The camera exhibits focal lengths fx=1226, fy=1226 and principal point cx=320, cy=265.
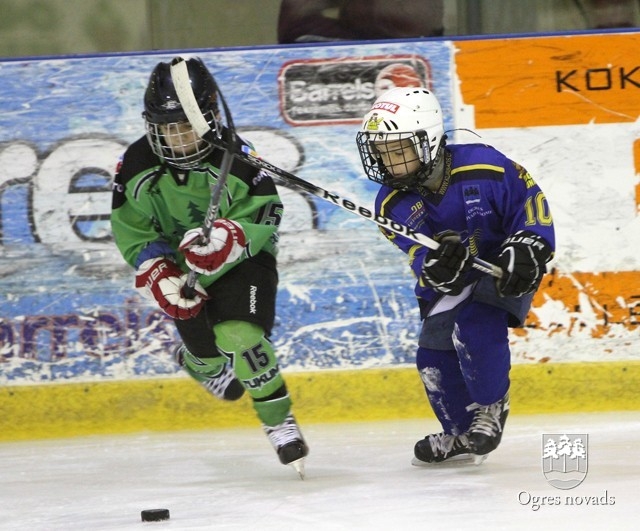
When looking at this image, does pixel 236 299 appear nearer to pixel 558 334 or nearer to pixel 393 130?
pixel 393 130

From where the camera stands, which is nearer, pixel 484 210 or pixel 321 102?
pixel 484 210

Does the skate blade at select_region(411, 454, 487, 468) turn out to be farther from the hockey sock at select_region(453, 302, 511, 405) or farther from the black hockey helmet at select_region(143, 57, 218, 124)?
the black hockey helmet at select_region(143, 57, 218, 124)

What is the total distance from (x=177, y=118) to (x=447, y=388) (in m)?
1.08

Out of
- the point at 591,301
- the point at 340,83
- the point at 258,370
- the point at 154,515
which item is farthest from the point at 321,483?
the point at 340,83

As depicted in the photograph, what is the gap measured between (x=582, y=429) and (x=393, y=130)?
139 cm

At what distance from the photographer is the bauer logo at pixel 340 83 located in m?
4.55

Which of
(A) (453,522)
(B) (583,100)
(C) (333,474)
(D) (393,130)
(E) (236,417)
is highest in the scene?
(D) (393,130)

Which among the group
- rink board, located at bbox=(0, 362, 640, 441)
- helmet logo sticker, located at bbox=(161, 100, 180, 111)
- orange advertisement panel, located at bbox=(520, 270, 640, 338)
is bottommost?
rink board, located at bbox=(0, 362, 640, 441)

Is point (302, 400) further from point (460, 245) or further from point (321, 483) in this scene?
point (460, 245)

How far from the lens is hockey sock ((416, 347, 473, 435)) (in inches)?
138

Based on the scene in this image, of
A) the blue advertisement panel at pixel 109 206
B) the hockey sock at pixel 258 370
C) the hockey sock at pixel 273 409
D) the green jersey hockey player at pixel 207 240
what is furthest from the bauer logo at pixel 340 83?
the hockey sock at pixel 273 409

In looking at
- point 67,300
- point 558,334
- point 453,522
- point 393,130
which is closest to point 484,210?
point 393,130

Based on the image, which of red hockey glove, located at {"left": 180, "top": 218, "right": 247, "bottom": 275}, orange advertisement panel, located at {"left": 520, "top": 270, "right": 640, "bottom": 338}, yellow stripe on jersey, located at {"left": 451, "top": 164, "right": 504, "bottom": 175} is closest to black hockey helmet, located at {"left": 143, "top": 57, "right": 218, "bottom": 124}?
red hockey glove, located at {"left": 180, "top": 218, "right": 247, "bottom": 275}

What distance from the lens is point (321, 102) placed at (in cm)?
456
